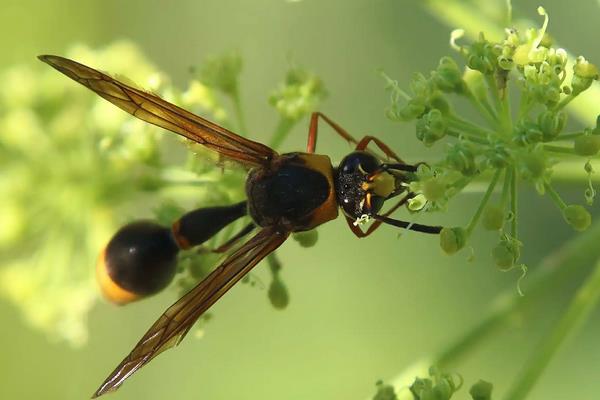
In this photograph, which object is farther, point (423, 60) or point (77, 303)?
point (423, 60)

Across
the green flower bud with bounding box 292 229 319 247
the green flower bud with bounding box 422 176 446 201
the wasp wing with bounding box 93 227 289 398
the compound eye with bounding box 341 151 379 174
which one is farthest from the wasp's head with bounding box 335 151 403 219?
the green flower bud with bounding box 422 176 446 201

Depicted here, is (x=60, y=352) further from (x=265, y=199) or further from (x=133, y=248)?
(x=265, y=199)

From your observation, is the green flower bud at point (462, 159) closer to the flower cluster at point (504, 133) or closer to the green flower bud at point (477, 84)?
the flower cluster at point (504, 133)

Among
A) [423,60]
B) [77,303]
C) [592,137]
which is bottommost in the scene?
[592,137]

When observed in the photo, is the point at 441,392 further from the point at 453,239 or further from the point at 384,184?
the point at 384,184

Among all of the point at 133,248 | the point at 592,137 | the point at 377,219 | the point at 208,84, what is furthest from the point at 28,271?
the point at 592,137

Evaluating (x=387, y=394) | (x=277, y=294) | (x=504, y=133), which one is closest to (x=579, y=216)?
(x=504, y=133)

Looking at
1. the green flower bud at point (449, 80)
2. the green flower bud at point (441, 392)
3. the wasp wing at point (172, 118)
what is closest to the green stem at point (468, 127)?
the green flower bud at point (449, 80)
